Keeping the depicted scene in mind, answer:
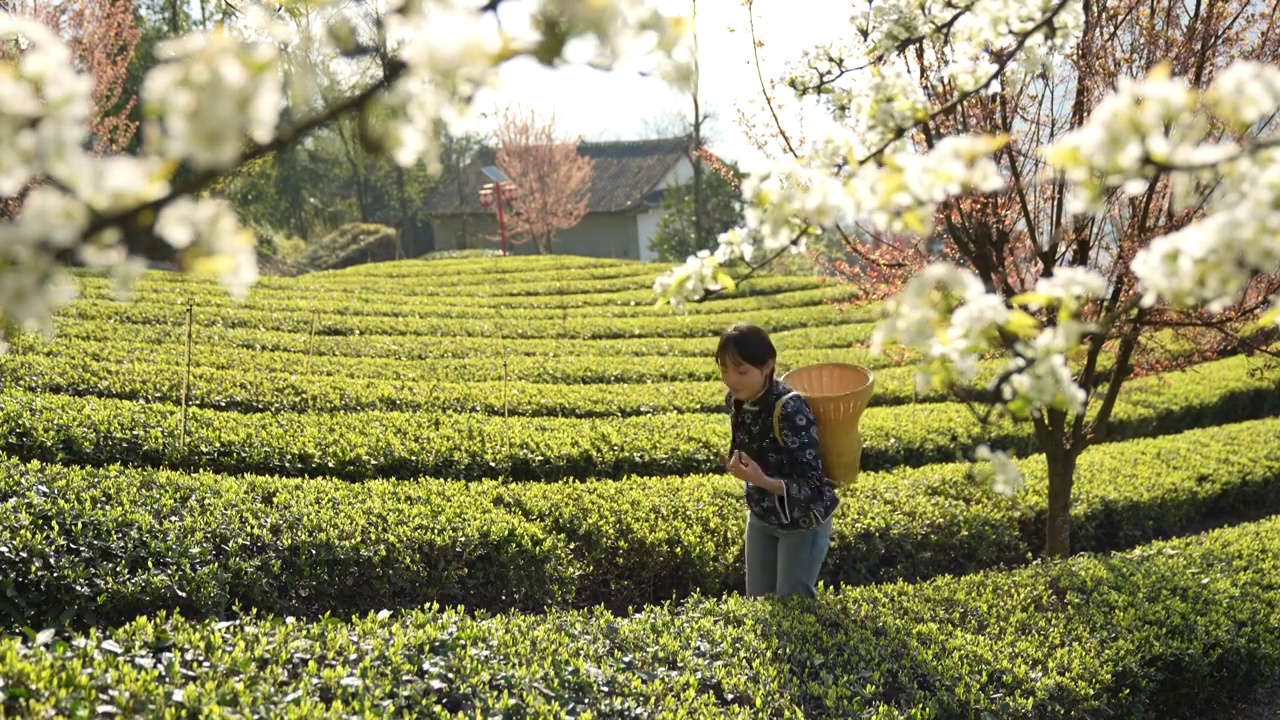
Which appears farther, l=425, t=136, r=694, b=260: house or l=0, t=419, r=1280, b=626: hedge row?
l=425, t=136, r=694, b=260: house

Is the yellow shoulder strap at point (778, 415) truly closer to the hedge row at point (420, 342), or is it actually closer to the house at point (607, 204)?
the hedge row at point (420, 342)

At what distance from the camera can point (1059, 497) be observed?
524 centimetres

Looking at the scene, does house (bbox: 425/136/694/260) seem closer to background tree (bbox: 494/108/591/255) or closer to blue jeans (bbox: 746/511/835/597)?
background tree (bbox: 494/108/591/255)

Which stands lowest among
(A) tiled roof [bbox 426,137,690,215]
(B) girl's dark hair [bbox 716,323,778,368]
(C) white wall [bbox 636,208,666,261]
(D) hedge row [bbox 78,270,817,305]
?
(B) girl's dark hair [bbox 716,323,778,368]

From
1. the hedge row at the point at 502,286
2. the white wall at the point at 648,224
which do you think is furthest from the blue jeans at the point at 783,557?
the white wall at the point at 648,224

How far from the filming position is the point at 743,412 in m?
3.92

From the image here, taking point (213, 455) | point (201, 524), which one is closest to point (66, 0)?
point (213, 455)

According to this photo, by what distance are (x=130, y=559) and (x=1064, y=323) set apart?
3648 millimetres

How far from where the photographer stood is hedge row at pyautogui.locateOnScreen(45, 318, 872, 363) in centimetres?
962

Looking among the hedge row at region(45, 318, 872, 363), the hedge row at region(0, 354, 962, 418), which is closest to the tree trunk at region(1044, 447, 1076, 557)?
the hedge row at region(0, 354, 962, 418)

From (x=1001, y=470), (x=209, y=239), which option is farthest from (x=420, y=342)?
(x=209, y=239)

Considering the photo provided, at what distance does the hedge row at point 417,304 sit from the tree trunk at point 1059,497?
7.36 metres

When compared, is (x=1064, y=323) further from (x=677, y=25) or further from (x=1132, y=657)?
(x=1132, y=657)

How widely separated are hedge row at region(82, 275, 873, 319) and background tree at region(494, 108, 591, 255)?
16.5 metres
